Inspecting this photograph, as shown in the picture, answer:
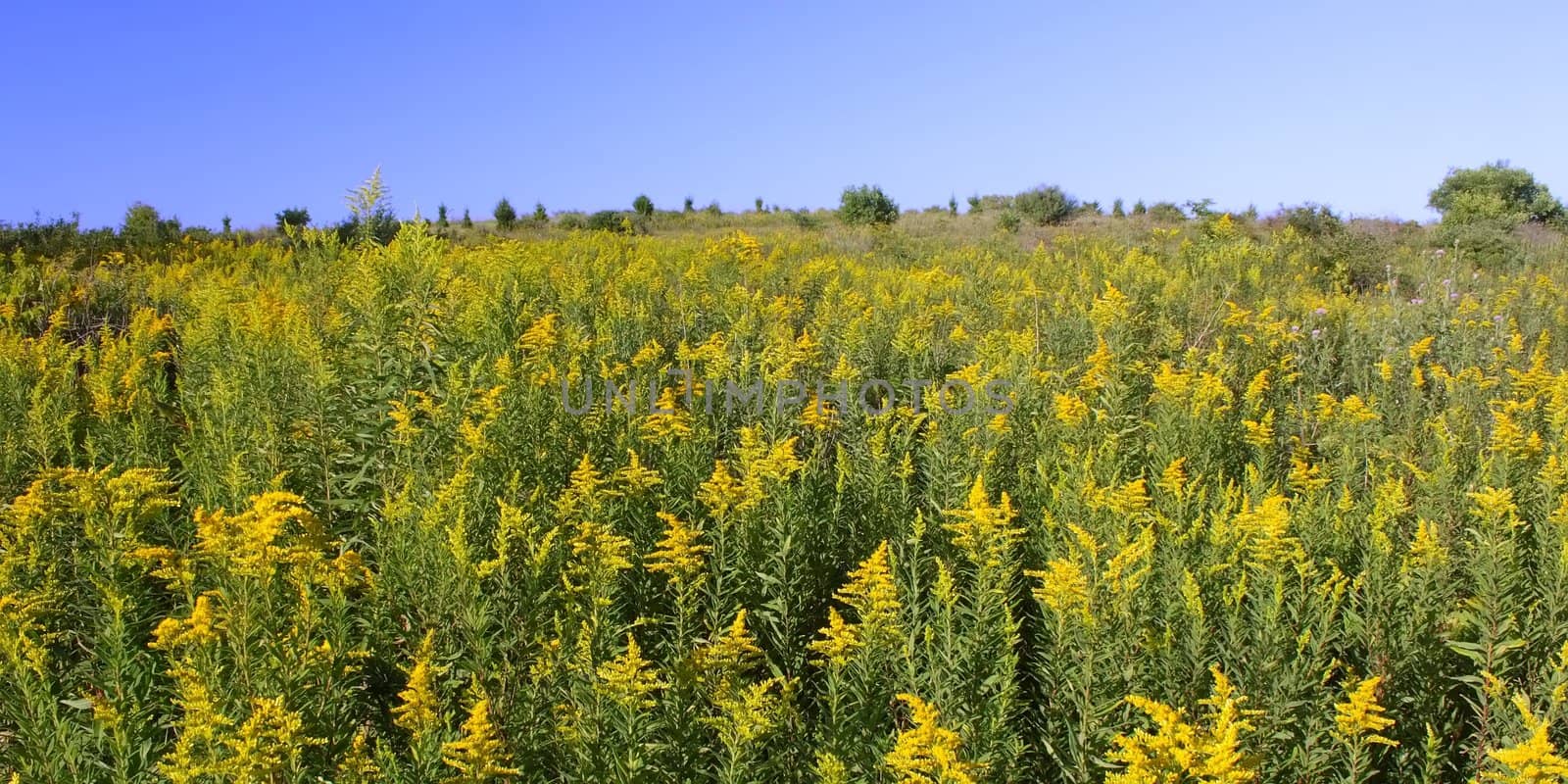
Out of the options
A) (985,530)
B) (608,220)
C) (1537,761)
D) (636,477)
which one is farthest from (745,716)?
(608,220)

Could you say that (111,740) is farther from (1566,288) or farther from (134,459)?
(1566,288)

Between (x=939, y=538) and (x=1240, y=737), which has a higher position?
(x=939, y=538)

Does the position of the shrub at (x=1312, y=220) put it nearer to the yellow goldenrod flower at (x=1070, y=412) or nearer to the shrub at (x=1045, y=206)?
the shrub at (x=1045, y=206)

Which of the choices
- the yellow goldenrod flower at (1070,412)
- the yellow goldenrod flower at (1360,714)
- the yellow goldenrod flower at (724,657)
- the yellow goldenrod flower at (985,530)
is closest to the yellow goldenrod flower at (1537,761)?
the yellow goldenrod flower at (1360,714)

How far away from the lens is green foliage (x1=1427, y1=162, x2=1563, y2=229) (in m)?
20.6

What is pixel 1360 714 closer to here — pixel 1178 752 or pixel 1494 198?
pixel 1178 752

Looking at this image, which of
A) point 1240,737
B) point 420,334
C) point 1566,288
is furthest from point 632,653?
point 1566,288

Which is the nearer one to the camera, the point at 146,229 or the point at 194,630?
the point at 194,630

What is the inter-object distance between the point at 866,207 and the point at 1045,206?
15.3 feet

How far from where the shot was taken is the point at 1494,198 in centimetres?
2244

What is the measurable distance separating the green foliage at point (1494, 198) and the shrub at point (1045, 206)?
7911mm

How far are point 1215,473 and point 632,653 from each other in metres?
3.79

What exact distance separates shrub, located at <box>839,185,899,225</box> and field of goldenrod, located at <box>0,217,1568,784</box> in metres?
16.5

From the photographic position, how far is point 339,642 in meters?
2.67
